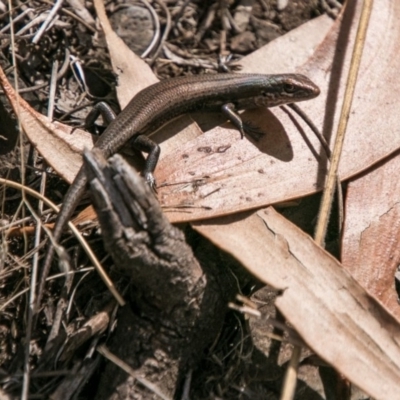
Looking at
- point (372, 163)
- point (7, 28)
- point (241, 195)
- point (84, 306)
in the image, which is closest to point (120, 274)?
point (84, 306)

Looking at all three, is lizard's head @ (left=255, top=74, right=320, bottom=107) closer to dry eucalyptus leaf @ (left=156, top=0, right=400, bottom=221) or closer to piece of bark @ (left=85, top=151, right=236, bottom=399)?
dry eucalyptus leaf @ (left=156, top=0, right=400, bottom=221)

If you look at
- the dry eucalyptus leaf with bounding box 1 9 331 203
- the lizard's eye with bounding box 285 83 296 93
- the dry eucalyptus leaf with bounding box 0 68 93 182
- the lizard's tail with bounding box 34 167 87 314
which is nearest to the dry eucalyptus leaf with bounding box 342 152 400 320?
the dry eucalyptus leaf with bounding box 1 9 331 203

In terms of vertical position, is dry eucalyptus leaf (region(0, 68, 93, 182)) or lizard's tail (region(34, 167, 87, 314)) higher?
dry eucalyptus leaf (region(0, 68, 93, 182))

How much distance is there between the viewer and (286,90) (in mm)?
4059

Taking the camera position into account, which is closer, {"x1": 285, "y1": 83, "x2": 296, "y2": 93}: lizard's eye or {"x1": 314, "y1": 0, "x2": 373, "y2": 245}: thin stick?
{"x1": 314, "y1": 0, "x2": 373, "y2": 245}: thin stick

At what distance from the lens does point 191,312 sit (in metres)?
3.10

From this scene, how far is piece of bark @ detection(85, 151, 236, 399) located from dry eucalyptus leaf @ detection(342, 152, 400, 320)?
650 mm

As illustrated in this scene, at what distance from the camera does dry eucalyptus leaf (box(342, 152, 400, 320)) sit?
3291mm

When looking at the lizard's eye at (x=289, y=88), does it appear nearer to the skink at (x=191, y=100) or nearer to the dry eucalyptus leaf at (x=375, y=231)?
the skink at (x=191, y=100)

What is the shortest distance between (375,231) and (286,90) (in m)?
1.05

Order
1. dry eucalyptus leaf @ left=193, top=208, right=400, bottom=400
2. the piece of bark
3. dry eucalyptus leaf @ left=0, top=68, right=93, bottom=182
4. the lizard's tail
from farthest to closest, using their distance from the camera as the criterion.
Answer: dry eucalyptus leaf @ left=0, top=68, right=93, bottom=182, the lizard's tail, dry eucalyptus leaf @ left=193, top=208, right=400, bottom=400, the piece of bark

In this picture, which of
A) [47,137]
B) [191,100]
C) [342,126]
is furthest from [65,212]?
[342,126]

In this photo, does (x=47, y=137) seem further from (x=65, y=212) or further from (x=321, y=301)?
(x=321, y=301)

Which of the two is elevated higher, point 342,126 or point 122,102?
point 342,126
